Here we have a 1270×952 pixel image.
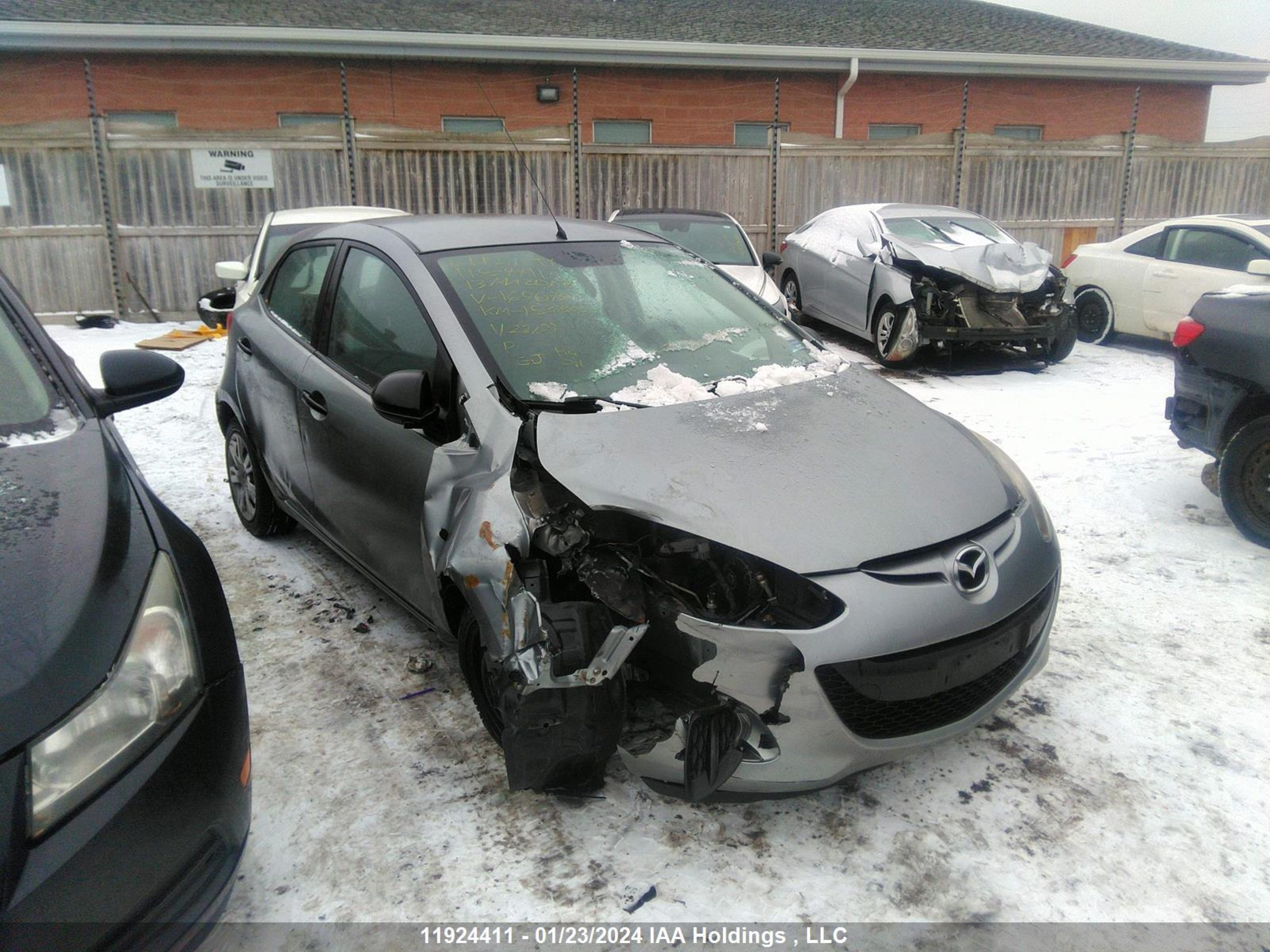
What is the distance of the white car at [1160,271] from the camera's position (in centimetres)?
855

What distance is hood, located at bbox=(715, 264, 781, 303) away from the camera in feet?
26.9

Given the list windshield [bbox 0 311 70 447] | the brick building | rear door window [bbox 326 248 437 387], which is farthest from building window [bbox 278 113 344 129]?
windshield [bbox 0 311 70 447]

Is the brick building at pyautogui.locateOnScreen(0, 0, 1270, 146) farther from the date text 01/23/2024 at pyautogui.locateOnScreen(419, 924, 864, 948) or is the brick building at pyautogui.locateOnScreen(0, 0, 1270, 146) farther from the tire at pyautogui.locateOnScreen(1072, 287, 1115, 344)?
the date text 01/23/2024 at pyautogui.locateOnScreen(419, 924, 864, 948)

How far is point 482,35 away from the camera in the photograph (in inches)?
544

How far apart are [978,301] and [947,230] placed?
Result: 1.23 metres

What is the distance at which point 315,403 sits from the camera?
11.9ft

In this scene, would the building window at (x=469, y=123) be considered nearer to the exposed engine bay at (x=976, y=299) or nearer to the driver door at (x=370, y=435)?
the exposed engine bay at (x=976, y=299)

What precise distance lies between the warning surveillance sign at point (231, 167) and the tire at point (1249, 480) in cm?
1109

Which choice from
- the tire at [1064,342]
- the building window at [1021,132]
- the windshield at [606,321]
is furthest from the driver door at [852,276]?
the building window at [1021,132]

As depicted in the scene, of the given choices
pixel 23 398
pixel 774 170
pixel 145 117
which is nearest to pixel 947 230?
pixel 774 170

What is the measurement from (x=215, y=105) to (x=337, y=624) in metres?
13.3

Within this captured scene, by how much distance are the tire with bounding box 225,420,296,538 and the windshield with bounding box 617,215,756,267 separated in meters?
5.70

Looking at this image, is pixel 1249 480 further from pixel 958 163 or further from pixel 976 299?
pixel 958 163

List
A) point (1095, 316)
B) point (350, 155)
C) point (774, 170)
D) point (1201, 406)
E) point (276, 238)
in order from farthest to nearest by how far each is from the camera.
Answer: point (774, 170)
point (350, 155)
point (1095, 316)
point (276, 238)
point (1201, 406)
